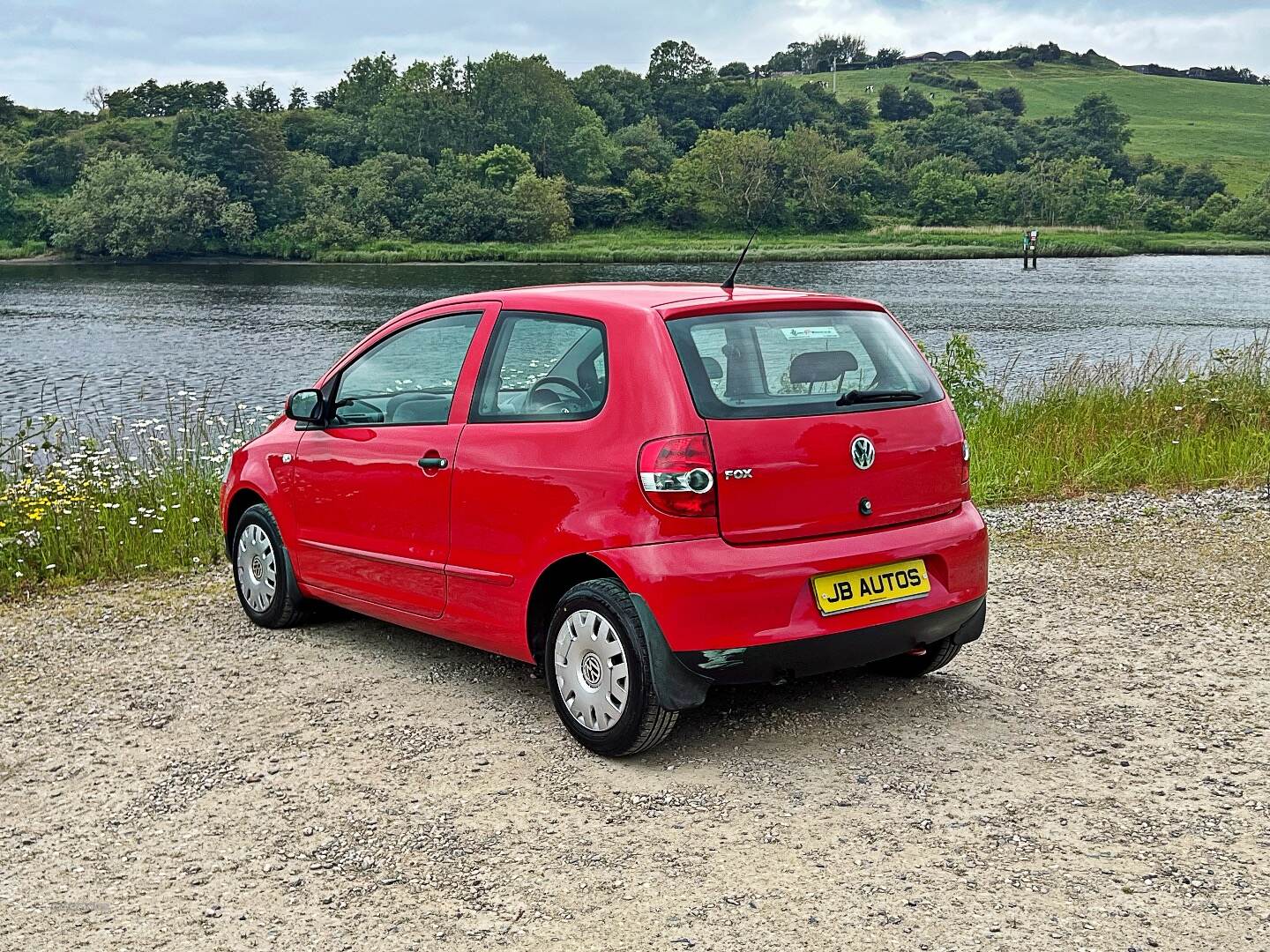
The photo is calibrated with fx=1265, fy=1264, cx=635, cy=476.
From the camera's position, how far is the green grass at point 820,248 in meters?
93.6

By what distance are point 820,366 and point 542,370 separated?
1095mm

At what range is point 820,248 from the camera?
99.3 m

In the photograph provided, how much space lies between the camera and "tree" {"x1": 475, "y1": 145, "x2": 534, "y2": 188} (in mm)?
117562

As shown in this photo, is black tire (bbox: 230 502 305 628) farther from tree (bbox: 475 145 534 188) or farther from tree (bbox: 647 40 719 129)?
tree (bbox: 647 40 719 129)

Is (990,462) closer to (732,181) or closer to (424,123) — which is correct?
(732,181)

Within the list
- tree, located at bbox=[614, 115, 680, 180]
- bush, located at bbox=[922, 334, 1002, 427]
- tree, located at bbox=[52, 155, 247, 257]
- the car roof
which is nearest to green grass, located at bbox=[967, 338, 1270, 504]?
bush, located at bbox=[922, 334, 1002, 427]

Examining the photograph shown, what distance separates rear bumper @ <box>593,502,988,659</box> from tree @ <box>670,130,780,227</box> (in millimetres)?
112733

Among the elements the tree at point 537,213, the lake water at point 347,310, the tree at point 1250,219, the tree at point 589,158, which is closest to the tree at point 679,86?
the tree at point 589,158

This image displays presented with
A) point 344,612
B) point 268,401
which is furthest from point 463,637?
point 268,401

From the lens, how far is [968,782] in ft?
14.4

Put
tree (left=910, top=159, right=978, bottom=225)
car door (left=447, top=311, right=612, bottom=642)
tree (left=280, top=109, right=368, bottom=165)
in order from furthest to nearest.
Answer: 1. tree (left=280, top=109, right=368, bottom=165)
2. tree (left=910, top=159, right=978, bottom=225)
3. car door (left=447, top=311, right=612, bottom=642)

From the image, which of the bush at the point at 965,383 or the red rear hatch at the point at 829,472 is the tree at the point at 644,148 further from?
the red rear hatch at the point at 829,472

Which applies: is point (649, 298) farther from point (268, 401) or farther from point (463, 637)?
point (268, 401)

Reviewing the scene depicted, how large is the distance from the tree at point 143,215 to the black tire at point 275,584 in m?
94.9
